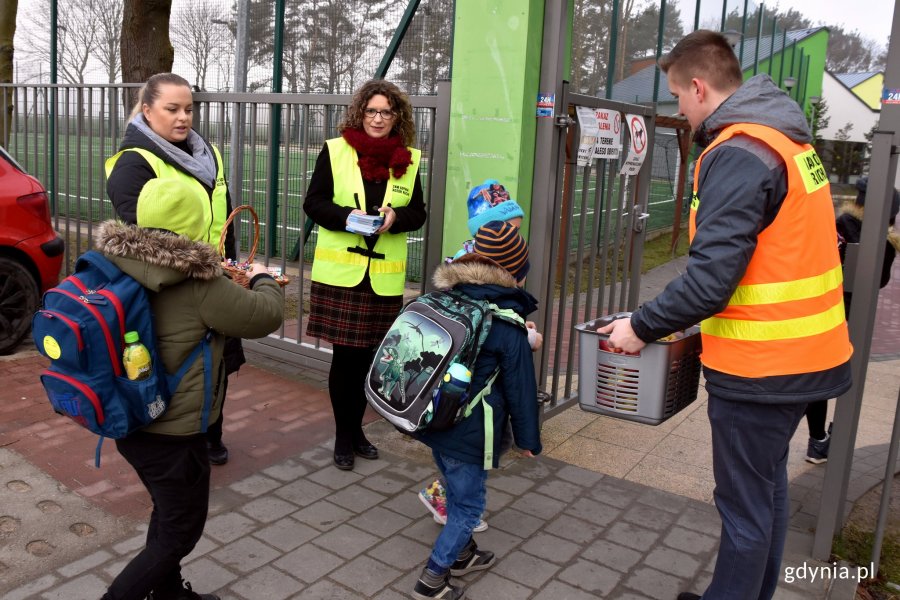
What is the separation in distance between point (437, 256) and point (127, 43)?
517 cm

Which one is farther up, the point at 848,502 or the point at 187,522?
the point at 187,522

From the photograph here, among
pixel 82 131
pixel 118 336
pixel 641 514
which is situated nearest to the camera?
pixel 118 336

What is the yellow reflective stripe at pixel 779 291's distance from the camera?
2459 millimetres

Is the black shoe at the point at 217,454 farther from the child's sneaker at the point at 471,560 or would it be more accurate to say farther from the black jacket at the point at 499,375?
the black jacket at the point at 499,375

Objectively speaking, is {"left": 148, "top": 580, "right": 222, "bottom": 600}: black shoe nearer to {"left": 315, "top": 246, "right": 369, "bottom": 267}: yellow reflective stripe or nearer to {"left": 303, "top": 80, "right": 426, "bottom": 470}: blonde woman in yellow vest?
{"left": 303, "top": 80, "right": 426, "bottom": 470}: blonde woman in yellow vest

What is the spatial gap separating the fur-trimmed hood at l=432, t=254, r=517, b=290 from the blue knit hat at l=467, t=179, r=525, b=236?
227 mm

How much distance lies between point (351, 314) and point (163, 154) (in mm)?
1213

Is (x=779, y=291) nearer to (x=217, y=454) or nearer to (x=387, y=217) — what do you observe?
(x=387, y=217)

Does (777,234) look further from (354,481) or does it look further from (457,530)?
(354,481)

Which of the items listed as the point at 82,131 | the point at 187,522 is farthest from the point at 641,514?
the point at 82,131

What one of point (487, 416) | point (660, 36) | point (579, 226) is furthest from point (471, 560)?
point (660, 36)

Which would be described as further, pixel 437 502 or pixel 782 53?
pixel 782 53

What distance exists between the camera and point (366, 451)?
4344mm

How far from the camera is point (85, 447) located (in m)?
4.28
